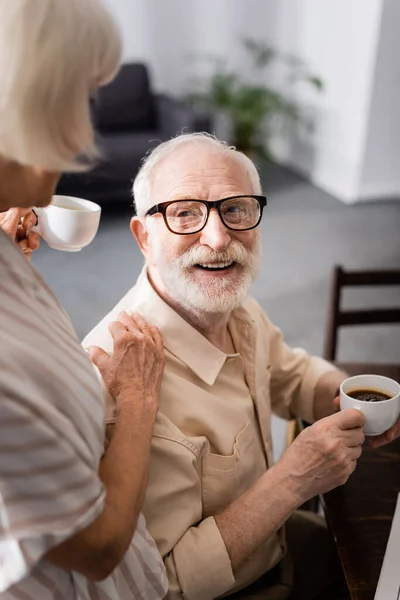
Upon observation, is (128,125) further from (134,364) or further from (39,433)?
(39,433)

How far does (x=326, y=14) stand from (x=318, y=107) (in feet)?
2.52

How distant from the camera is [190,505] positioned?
1.08m

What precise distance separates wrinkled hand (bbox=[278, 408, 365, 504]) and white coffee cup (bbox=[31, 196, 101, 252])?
1.78ft

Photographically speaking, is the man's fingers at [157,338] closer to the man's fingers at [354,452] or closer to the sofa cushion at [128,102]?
the man's fingers at [354,452]

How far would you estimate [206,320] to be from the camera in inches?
49.3

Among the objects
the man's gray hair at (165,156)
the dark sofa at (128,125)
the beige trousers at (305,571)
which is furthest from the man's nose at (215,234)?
the dark sofa at (128,125)

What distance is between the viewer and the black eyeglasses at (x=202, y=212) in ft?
3.97

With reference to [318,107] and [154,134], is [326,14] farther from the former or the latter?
[154,134]

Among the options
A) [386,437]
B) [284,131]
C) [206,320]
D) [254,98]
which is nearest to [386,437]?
[386,437]

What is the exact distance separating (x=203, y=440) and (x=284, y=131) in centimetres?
550

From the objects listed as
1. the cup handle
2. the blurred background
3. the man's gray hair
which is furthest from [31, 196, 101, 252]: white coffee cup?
the blurred background

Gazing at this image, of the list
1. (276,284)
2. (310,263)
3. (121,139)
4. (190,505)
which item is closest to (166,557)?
(190,505)

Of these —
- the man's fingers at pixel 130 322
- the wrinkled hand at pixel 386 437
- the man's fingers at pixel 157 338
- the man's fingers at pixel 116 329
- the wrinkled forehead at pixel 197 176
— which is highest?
the wrinkled forehead at pixel 197 176

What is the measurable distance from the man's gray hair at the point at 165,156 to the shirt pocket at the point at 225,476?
1.65 ft
